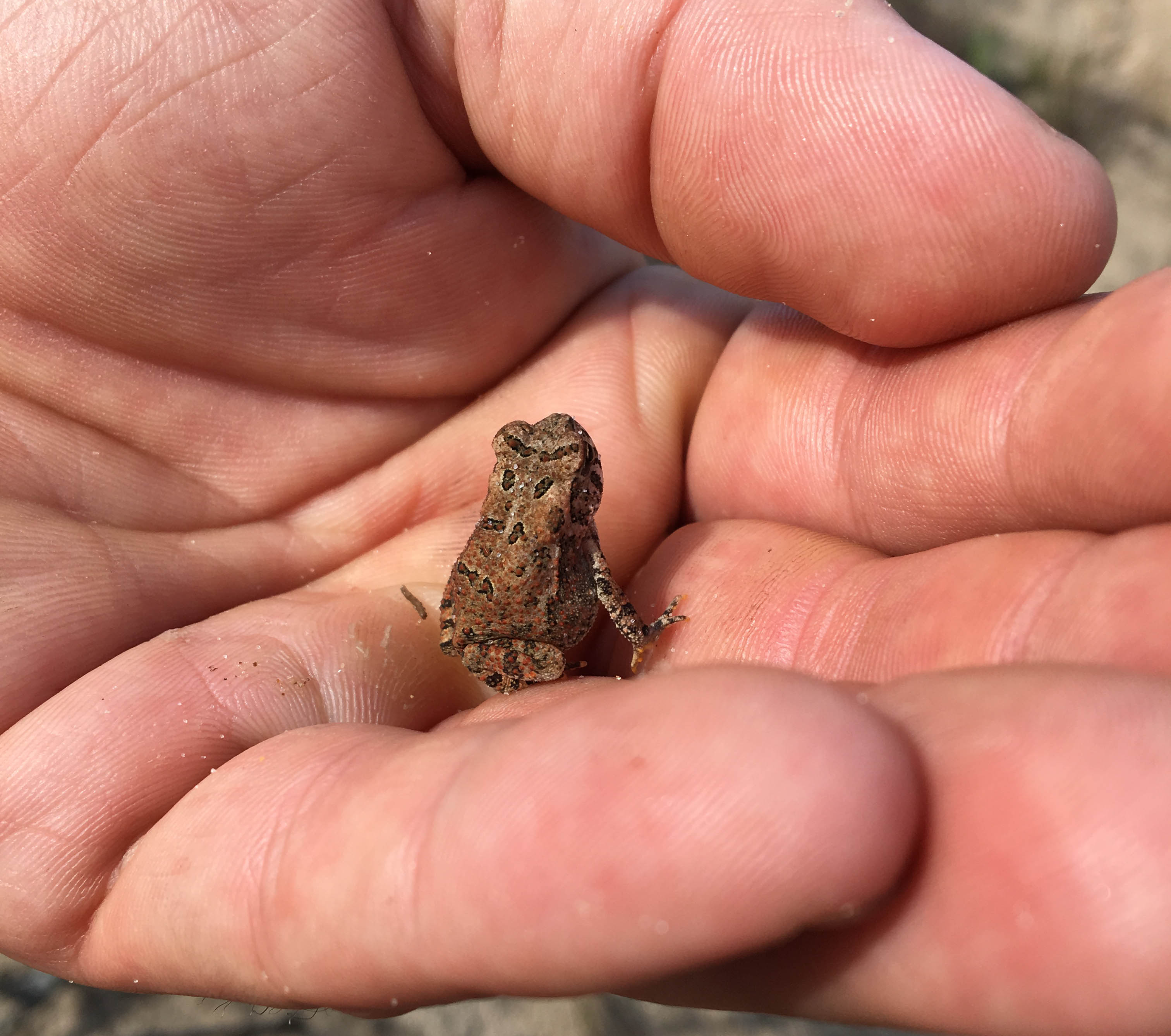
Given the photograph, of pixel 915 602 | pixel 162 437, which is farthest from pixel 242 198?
pixel 915 602

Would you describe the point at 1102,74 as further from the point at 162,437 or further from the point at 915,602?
the point at 162,437

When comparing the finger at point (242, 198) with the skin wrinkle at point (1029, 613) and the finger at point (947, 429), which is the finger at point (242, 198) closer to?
the finger at point (947, 429)

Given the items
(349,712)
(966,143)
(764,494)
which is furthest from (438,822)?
(966,143)

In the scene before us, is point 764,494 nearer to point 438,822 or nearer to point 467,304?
point 467,304

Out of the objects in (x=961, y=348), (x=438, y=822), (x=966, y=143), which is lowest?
(x=438, y=822)

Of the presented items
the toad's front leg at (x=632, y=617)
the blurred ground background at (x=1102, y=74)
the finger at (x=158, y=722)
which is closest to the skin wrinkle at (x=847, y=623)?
the toad's front leg at (x=632, y=617)
